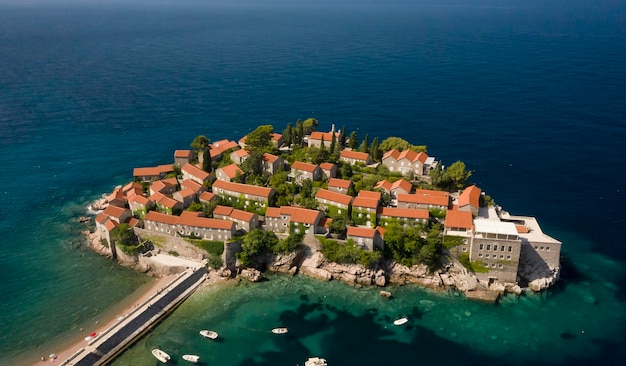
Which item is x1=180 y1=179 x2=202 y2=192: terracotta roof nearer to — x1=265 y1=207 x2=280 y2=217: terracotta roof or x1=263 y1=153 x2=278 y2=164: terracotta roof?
x1=263 y1=153 x2=278 y2=164: terracotta roof

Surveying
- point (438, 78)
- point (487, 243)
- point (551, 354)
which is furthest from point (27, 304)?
point (438, 78)

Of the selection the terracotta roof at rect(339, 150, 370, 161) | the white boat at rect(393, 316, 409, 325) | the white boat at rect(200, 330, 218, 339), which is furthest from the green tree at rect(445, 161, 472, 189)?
the white boat at rect(200, 330, 218, 339)

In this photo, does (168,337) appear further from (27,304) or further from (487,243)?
(487,243)

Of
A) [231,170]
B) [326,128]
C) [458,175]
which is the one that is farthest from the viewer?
[326,128]

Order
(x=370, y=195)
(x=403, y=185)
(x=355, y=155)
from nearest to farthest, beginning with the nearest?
(x=370, y=195) < (x=403, y=185) < (x=355, y=155)

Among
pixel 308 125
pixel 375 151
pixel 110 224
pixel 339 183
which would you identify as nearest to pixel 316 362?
pixel 339 183

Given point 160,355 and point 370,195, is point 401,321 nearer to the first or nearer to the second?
point 370,195
